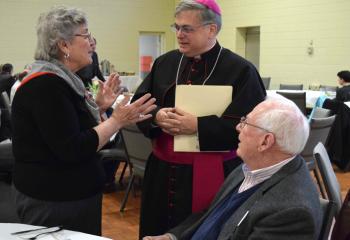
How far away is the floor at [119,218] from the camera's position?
3.57 metres

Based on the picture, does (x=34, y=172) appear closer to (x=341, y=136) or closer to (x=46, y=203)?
(x=46, y=203)

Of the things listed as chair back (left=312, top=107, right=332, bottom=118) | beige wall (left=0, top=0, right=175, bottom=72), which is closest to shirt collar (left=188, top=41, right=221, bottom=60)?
chair back (left=312, top=107, right=332, bottom=118)

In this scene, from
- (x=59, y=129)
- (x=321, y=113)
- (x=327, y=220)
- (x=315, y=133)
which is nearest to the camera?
(x=327, y=220)

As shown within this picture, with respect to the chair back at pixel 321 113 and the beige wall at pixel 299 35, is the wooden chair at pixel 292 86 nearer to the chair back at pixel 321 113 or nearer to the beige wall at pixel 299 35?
the beige wall at pixel 299 35

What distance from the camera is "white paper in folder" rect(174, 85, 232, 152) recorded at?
2012 millimetres

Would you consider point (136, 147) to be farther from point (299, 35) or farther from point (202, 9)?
point (299, 35)

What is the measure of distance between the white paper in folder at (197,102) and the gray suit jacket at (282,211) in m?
0.55

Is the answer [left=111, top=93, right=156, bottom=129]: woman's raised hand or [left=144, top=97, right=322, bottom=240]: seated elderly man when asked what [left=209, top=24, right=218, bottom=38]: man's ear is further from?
[left=144, top=97, right=322, bottom=240]: seated elderly man

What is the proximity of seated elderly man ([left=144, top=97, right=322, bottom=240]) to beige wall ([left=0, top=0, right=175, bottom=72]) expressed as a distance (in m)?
11.0

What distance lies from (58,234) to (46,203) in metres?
0.32

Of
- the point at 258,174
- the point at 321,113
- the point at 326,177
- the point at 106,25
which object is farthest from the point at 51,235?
the point at 106,25

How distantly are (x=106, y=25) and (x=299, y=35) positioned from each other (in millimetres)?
5514

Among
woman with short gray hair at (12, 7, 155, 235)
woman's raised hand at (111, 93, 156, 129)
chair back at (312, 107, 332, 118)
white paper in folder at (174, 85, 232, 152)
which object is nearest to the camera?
woman with short gray hair at (12, 7, 155, 235)

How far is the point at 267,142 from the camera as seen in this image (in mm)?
1562
